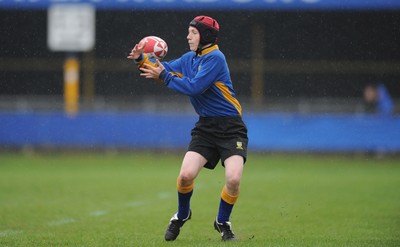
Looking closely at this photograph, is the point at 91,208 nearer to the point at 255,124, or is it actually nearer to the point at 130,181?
the point at 130,181

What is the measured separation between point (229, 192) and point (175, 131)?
1340 centimetres

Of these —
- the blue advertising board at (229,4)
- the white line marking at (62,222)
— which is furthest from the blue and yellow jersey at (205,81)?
the blue advertising board at (229,4)

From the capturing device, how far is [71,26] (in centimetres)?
2197

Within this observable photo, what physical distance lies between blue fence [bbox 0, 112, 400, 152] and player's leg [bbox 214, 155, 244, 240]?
13.1 m

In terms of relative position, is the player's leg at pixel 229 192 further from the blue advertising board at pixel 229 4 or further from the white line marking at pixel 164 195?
the blue advertising board at pixel 229 4

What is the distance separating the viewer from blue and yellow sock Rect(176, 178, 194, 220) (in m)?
8.05

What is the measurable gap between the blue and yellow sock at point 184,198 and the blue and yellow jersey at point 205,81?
731 millimetres

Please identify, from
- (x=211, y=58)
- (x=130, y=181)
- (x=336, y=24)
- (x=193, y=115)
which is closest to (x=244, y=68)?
(x=336, y=24)

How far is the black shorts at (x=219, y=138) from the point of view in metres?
7.98

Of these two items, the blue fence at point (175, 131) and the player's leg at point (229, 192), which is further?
the blue fence at point (175, 131)

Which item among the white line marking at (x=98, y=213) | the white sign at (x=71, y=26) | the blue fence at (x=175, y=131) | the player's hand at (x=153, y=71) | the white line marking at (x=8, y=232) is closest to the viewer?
the player's hand at (x=153, y=71)

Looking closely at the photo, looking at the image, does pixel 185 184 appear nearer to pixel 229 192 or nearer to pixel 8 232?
pixel 229 192

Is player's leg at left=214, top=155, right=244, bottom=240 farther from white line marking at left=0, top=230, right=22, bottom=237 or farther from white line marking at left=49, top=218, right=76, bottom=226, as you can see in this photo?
white line marking at left=49, top=218, right=76, bottom=226

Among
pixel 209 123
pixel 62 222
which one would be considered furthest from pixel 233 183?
pixel 62 222
